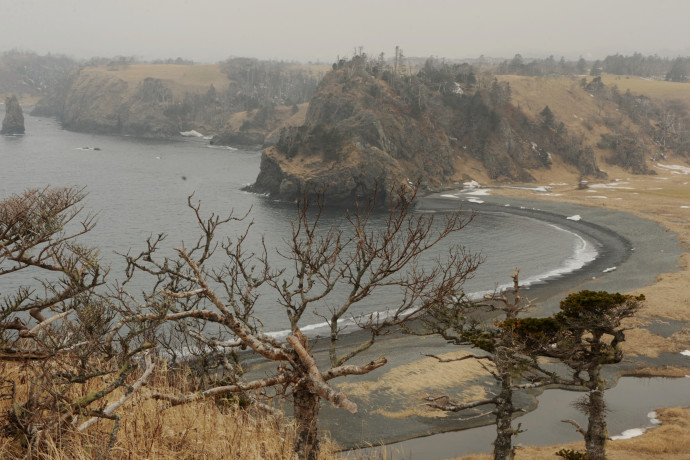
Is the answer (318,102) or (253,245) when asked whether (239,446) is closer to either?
(253,245)

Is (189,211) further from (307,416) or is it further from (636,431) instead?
(307,416)

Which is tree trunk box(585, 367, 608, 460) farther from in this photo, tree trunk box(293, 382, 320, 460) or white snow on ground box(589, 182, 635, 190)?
white snow on ground box(589, 182, 635, 190)

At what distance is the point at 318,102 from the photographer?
151m

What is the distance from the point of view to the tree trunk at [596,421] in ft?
65.0

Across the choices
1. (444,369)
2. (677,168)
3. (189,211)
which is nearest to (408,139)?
(189,211)

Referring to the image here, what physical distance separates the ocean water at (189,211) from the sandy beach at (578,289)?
409 cm

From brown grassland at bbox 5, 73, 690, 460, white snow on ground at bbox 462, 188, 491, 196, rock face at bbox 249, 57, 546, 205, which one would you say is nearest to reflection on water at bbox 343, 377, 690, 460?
brown grassland at bbox 5, 73, 690, 460

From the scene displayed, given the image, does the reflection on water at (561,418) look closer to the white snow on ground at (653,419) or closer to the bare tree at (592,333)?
the white snow on ground at (653,419)

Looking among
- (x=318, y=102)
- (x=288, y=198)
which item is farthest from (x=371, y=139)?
(x=318, y=102)

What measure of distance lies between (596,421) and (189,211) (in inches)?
3249

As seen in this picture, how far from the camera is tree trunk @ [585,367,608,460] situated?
1981cm

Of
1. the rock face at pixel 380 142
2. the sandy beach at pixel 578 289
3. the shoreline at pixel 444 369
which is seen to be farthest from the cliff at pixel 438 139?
the shoreline at pixel 444 369

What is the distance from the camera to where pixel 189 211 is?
93250 millimetres

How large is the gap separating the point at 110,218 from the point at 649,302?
246 feet
